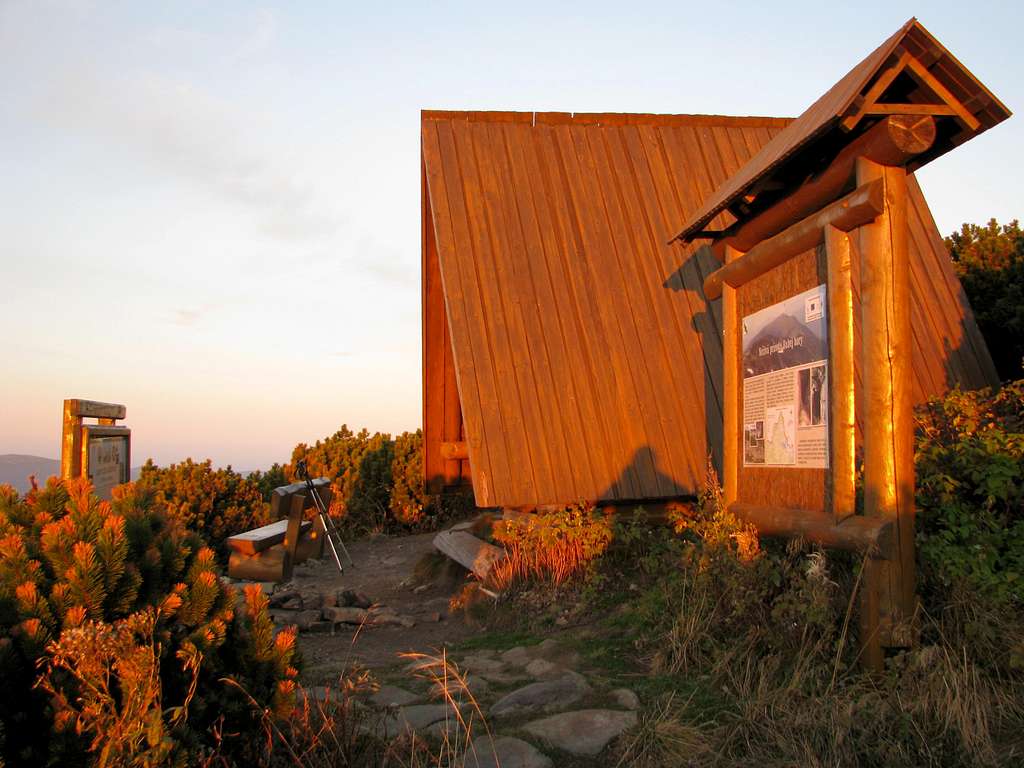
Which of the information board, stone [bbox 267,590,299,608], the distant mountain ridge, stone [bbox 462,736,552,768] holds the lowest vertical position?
stone [bbox 267,590,299,608]

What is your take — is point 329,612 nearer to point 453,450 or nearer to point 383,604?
point 383,604

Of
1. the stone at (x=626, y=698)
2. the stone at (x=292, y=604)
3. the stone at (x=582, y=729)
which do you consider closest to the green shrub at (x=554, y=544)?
the stone at (x=292, y=604)

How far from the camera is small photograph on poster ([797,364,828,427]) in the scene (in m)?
4.72

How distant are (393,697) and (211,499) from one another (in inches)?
343

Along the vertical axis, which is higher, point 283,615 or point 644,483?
point 644,483

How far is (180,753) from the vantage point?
2.83 meters

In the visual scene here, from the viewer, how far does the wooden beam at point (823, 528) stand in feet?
13.6

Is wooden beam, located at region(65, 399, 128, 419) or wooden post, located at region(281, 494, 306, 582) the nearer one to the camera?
wooden beam, located at region(65, 399, 128, 419)

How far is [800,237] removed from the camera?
195 inches

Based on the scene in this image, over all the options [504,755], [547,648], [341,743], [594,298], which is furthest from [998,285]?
[341,743]

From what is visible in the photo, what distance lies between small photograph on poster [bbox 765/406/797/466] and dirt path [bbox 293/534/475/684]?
8.79 feet

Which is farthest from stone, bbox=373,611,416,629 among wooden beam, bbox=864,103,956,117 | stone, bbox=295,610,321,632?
wooden beam, bbox=864,103,956,117

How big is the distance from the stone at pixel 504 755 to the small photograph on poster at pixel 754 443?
8.14 ft

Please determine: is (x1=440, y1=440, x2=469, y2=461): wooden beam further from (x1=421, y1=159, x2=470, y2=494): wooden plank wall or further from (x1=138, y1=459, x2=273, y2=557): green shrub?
(x1=138, y1=459, x2=273, y2=557): green shrub
